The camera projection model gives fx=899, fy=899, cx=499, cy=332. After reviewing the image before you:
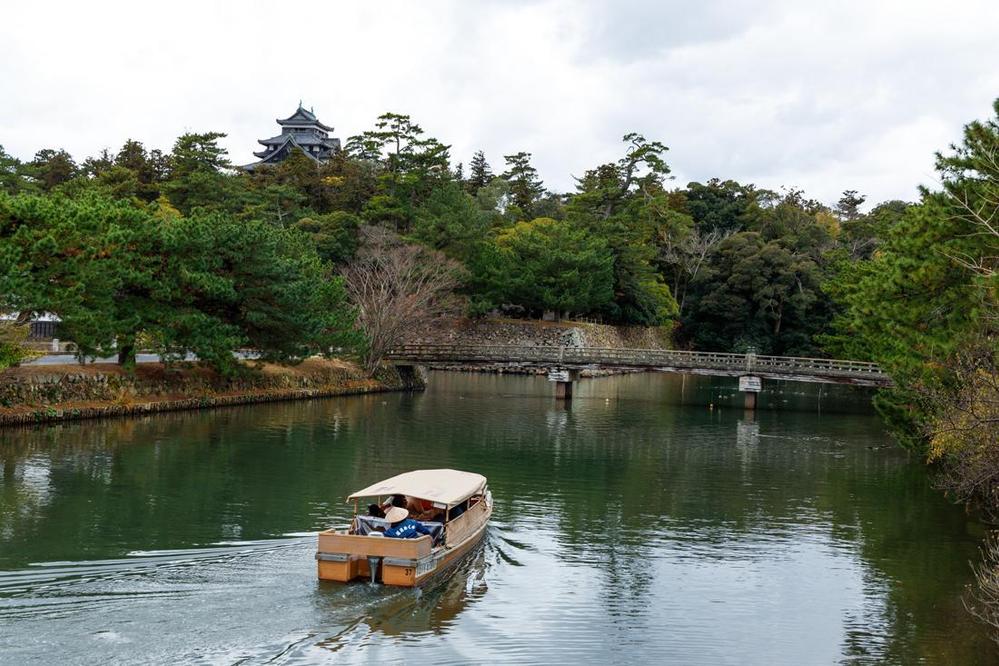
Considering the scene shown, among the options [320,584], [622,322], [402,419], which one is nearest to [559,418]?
[402,419]

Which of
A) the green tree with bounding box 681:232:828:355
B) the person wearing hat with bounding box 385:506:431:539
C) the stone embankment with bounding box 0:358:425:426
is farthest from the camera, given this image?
the green tree with bounding box 681:232:828:355

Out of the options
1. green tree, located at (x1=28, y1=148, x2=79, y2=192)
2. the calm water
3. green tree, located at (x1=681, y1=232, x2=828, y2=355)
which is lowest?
the calm water

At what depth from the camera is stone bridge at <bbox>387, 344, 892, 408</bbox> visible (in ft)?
155

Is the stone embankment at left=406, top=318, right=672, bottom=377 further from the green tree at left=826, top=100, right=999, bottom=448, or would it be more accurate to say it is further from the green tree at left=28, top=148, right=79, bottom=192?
the green tree at left=826, top=100, right=999, bottom=448

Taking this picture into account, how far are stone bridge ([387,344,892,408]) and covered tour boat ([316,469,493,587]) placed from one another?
32.2 m

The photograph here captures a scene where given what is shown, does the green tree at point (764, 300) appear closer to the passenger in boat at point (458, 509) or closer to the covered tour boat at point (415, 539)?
the covered tour boat at point (415, 539)

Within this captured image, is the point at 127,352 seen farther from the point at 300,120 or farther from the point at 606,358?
the point at 300,120

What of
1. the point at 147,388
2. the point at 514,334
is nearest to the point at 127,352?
the point at 147,388

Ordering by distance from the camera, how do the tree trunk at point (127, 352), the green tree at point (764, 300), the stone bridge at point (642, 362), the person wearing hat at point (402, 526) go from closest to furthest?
the person wearing hat at point (402, 526)
the tree trunk at point (127, 352)
the stone bridge at point (642, 362)
the green tree at point (764, 300)

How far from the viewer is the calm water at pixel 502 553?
43.6 ft

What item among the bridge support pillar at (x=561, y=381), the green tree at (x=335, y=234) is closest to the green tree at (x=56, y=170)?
the green tree at (x=335, y=234)

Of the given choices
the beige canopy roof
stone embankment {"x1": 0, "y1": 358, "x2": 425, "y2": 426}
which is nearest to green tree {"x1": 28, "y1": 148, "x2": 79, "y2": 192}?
stone embankment {"x1": 0, "y1": 358, "x2": 425, "y2": 426}

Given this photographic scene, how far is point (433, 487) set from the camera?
1783cm

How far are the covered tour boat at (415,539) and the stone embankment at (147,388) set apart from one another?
20057 millimetres
